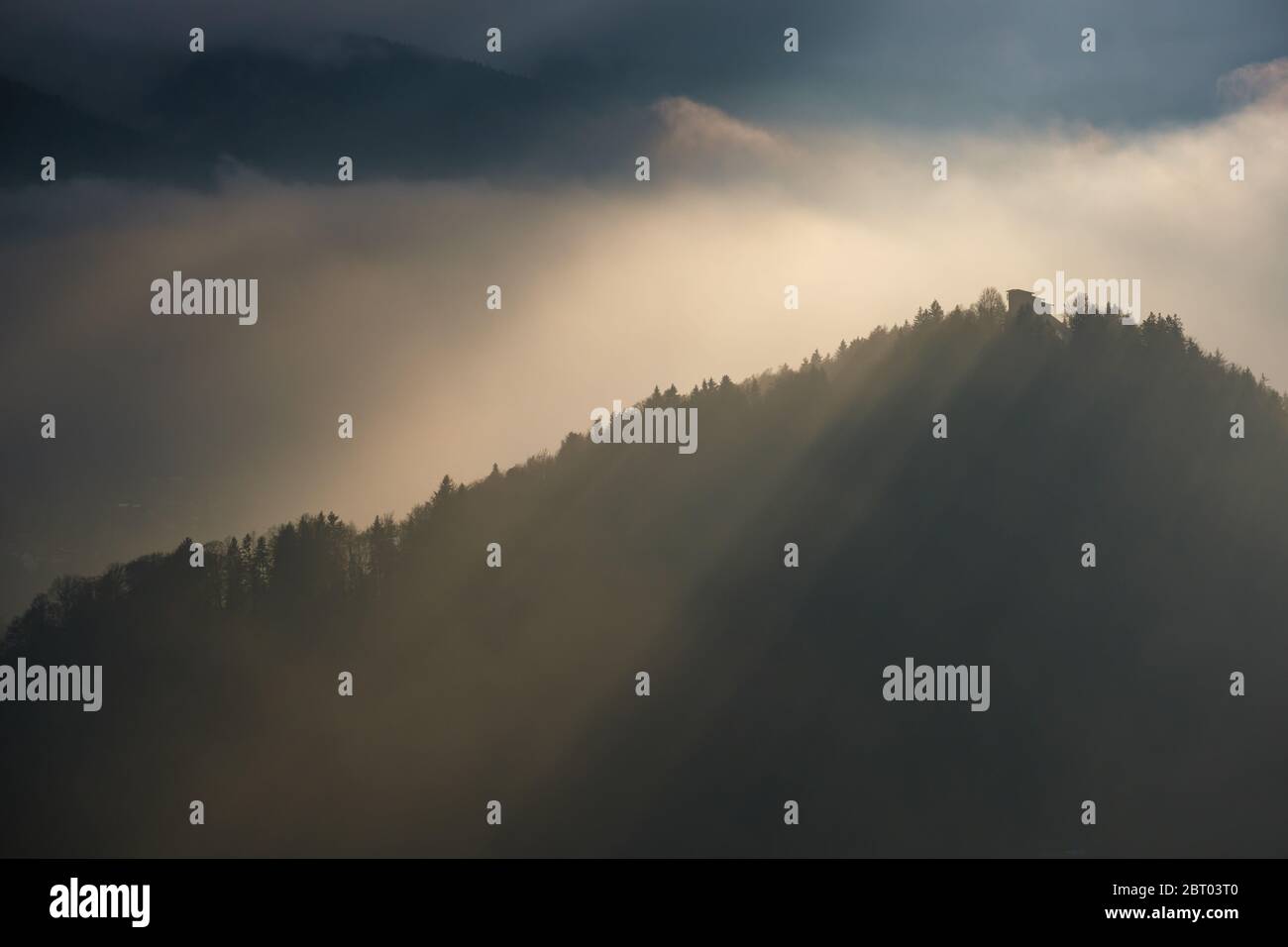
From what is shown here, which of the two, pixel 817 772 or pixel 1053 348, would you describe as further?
pixel 1053 348

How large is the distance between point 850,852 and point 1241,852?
122 ft

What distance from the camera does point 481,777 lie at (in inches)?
4988

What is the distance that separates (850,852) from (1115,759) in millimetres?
30946

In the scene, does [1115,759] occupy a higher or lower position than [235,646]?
lower

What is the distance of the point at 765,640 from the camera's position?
5541 inches

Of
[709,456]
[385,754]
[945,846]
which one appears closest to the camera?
[945,846]

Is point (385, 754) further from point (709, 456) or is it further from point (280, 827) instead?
point (709, 456)

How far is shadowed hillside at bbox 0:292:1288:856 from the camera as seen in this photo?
124 meters

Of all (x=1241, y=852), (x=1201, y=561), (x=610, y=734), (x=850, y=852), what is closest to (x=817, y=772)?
(x=850, y=852)

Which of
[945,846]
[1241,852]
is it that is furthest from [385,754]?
[1241,852]

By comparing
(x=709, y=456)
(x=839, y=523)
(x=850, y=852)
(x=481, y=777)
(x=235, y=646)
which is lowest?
(x=850, y=852)

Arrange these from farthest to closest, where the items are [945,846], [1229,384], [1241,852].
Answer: [1229,384] → [945,846] → [1241,852]

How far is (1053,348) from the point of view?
144750mm

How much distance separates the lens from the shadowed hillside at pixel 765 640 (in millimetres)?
124375
